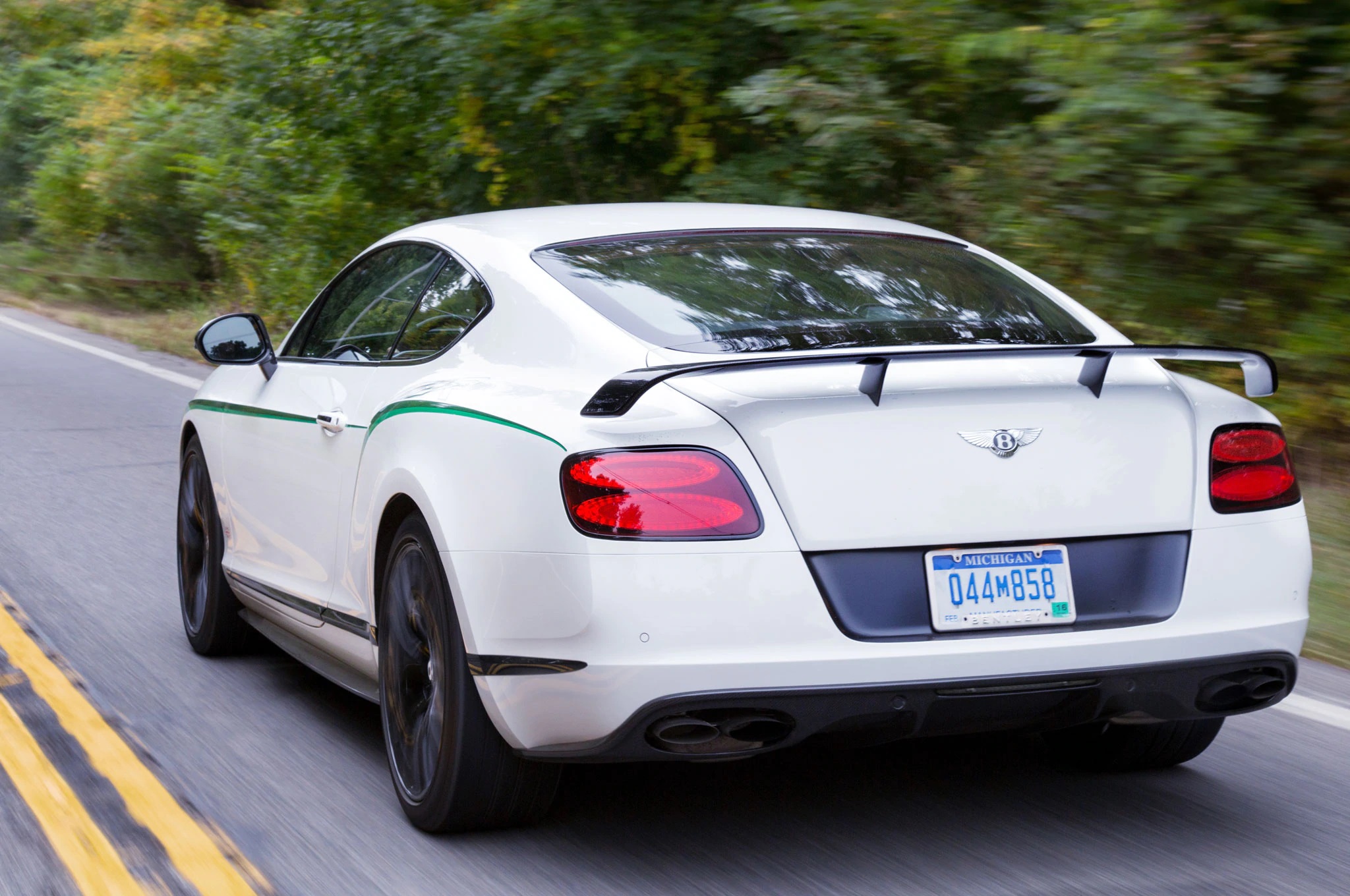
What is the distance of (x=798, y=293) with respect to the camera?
402 centimetres

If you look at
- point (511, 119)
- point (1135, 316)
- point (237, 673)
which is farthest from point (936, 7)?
point (237, 673)

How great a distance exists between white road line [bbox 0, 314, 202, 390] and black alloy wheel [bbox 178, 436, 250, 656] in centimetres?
645

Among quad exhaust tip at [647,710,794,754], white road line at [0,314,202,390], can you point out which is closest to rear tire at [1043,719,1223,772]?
quad exhaust tip at [647,710,794,754]

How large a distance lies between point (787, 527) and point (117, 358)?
49.1 feet

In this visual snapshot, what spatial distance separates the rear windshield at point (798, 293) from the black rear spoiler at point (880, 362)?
0.22 metres

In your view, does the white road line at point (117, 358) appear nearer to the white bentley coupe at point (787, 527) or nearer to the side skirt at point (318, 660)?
the side skirt at point (318, 660)

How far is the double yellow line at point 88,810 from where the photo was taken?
3586 millimetres

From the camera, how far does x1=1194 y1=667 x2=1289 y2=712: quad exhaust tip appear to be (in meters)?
3.56

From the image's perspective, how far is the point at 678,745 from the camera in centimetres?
335

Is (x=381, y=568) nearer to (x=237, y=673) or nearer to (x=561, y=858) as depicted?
(x=561, y=858)

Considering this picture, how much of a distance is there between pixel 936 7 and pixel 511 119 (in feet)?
13.9

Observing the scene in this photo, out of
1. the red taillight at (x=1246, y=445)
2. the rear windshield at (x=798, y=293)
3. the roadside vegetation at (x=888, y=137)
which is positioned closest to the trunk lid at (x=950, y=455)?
the red taillight at (x=1246, y=445)

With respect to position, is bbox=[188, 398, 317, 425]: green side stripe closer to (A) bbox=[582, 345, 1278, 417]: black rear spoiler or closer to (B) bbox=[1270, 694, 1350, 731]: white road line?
(A) bbox=[582, 345, 1278, 417]: black rear spoiler

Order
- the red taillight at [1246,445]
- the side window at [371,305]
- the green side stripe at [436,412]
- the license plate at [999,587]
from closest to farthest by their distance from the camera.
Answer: the license plate at [999,587]
the green side stripe at [436,412]
the red taillight at [1246,445]
the side window at [371,305]
